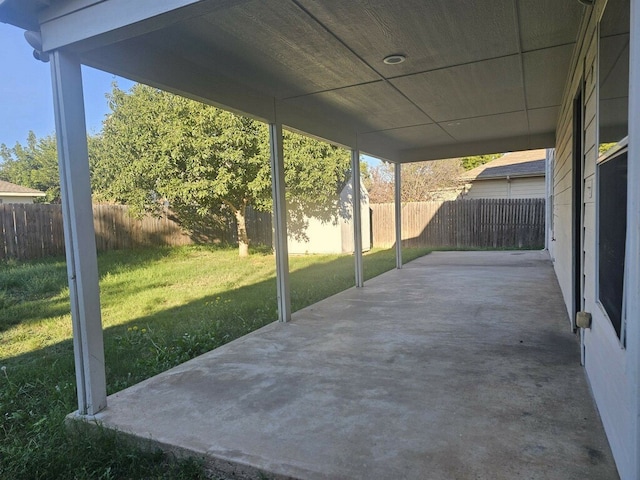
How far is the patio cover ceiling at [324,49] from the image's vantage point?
7.54 feet

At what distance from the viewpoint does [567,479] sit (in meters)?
1.71

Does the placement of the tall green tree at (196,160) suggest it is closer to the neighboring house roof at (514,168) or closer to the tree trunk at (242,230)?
the tree trunk at (242,230)

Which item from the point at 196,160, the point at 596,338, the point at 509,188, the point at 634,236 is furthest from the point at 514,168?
the point at 634,236

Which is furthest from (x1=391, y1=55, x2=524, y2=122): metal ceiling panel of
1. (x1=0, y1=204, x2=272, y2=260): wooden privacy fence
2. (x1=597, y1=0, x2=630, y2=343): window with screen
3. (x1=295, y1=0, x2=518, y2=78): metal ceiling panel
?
(x1=0, y1=204, x2=272, y2=260): wooden privacy fence

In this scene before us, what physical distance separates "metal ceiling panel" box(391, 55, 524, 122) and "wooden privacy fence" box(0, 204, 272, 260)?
7228 millimetres

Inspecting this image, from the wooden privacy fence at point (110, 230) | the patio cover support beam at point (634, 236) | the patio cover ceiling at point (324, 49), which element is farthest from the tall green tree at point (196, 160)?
the patio cover support beam at point (634, 236)

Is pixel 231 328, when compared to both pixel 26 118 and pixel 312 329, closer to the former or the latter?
pixel 312 329

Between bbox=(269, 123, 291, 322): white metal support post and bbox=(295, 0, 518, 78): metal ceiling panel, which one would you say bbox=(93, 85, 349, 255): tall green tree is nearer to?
bbox=(269, 123, 291, 322): white metal support post

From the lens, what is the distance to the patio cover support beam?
4.46 feet

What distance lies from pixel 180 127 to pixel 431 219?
26.6 ft

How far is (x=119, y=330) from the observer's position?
15.1 feet

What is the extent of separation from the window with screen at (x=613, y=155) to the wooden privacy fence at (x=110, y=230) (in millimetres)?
8996

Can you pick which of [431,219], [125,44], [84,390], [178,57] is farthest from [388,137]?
[431,219]

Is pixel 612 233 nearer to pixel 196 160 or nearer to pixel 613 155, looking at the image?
pixel 613 155
